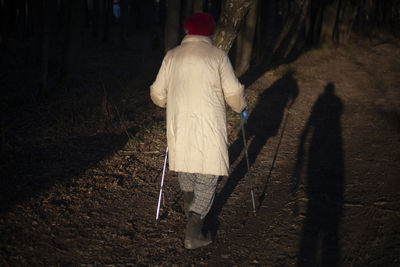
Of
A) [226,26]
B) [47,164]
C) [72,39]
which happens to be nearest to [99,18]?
[72,39]

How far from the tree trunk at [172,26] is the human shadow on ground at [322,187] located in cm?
427

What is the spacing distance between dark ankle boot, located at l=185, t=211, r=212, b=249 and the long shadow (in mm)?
2043

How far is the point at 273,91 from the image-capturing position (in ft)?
32.7

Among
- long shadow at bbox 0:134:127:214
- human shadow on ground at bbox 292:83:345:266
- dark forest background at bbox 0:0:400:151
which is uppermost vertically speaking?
dark forest background at bbox 0:0:400:151

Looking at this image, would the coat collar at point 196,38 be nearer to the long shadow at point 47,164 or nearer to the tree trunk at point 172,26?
the long shadow at point 47,164

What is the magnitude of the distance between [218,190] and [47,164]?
250 centimetres

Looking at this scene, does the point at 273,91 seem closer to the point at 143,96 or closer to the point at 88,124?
the point at 143,96

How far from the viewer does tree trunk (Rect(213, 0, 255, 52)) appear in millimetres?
6504

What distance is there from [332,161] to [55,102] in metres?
5.96

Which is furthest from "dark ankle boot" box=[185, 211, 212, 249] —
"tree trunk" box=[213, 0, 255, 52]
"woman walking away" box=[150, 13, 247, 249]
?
"tree trunk" box=[213, 0, 255, 52]

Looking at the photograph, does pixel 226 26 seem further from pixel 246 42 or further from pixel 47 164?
pixel 246 42

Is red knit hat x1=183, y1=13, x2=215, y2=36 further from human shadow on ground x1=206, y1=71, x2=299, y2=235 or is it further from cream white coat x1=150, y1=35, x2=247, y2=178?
human shadow on ground x1=206, y1=71, x2=299, y2=235

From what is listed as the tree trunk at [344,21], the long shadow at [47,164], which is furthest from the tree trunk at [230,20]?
the tree trunk at [344,21]

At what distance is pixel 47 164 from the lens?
5172mm
